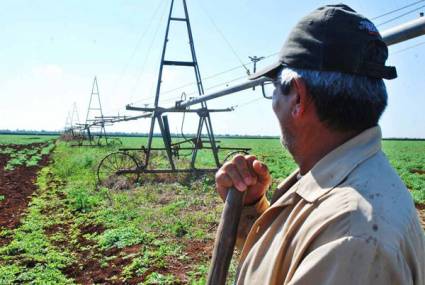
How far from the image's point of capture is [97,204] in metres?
10.8

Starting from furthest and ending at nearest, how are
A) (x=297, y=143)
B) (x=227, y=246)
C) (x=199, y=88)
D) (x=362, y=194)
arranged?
(x=199, y=88) < (x=227, y=246) < (x=297, y=143) < (x=362, y=194)

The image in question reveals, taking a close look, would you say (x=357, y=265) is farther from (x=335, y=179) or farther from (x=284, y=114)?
(x=284, y=114)

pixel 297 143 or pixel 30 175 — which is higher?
pixel 297 143

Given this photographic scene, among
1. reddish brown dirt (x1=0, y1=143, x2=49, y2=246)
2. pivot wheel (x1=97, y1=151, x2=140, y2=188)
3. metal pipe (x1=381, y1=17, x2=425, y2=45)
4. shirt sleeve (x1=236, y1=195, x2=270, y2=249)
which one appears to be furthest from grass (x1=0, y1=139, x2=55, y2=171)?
shirt sleeve (x1=236, y1=195, x2=270, y2=249)

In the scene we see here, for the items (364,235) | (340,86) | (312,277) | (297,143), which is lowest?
(312,277)

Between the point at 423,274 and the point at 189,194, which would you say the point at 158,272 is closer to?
the point at 423,274

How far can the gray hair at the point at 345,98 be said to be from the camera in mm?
1420

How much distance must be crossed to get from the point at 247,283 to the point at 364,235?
51 cm

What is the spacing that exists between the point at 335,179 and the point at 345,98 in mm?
288

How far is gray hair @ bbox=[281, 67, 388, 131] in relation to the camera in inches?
55.9

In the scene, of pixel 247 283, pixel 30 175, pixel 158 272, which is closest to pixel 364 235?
pixel 247 283

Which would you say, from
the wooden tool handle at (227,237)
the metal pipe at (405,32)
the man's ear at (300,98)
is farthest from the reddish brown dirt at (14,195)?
the man's ear at (300,98)

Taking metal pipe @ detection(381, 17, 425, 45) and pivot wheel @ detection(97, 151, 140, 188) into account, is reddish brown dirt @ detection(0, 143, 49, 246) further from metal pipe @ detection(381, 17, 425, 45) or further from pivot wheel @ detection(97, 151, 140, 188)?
metal pipe @ detection(381, 17, 425, 45)

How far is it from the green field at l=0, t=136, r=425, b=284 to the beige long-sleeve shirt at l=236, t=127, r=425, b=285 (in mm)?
3956
